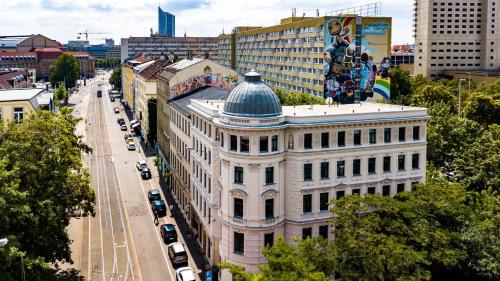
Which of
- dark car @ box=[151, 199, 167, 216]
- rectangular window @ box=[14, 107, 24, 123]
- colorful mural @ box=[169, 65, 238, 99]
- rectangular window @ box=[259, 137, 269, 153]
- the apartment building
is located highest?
the apartment building

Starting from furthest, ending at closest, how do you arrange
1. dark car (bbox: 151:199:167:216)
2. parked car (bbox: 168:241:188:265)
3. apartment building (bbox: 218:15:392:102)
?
1. apartment building (bbox: 218:15:392:102)
2. dark car (bbox: 151:199:167:216)
3. parked car (bbox: 168:241:188:265)

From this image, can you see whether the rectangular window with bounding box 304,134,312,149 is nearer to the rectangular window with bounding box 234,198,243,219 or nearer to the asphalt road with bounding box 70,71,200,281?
the rectangular window with bounding box 234,198,243,219

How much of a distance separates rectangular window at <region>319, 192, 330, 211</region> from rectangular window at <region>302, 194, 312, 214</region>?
108cm

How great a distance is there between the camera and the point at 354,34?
111500 millimetres

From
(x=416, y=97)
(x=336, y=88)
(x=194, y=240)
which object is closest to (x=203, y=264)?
(x=194, y=240)

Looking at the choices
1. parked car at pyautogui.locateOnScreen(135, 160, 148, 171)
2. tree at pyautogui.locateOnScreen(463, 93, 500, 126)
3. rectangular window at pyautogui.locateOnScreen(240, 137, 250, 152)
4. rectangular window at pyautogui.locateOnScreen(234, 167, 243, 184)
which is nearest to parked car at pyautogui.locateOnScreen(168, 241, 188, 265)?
rectangular window at pyautogui.locateOnScreen(234, 167, 243, 184)

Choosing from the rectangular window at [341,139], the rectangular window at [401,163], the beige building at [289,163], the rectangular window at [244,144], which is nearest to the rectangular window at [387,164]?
the beige building at [289,163]

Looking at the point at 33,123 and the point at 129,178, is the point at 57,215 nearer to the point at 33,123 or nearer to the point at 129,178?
the point at 33,123

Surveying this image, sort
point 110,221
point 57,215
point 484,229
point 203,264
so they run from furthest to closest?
point 110,221
point 203,264
point 57,215
point 484,229

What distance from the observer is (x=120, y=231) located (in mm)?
68125

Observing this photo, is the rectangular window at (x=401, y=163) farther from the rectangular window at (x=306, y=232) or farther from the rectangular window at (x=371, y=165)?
the rectangular window at (x=306, y=232)

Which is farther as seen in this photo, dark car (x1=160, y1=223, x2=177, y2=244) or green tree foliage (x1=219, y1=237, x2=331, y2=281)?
dark car (x1=160, y1=223, x2=177, y2=244)

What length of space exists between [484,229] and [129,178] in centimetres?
6637

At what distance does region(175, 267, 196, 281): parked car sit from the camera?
51.8 metres
